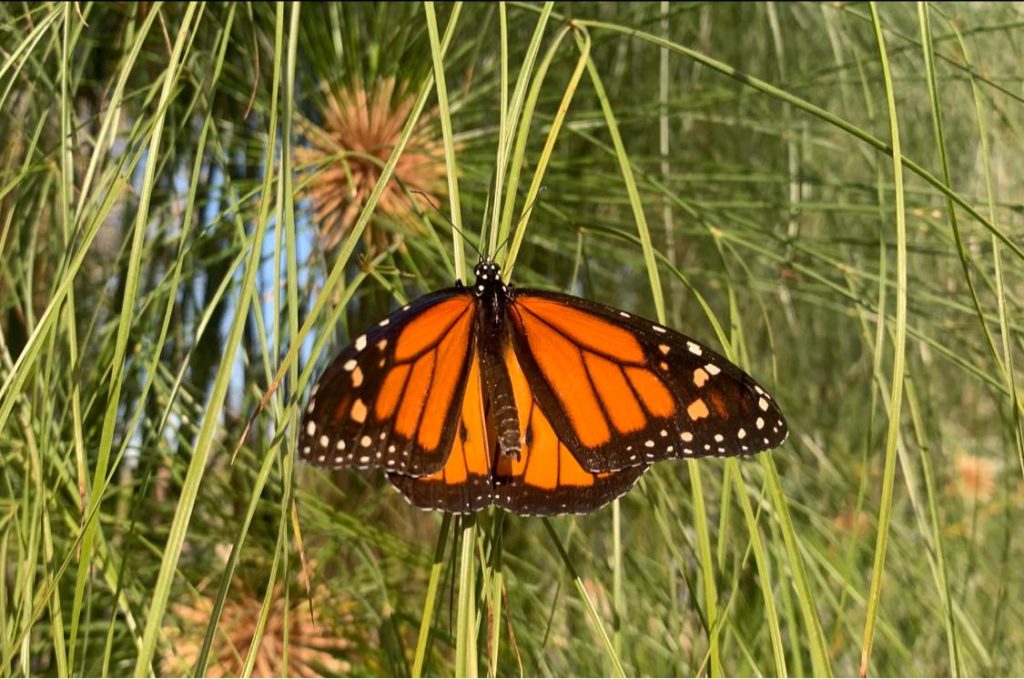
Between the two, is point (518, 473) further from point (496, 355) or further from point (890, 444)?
point (890, 444)

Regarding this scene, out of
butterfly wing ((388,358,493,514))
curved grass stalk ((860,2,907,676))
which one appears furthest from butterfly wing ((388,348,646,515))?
curved grass stalk ((860,2,907,676))

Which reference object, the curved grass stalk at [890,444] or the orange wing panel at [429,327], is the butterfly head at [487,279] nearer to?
the orange wing panel at [429,327]

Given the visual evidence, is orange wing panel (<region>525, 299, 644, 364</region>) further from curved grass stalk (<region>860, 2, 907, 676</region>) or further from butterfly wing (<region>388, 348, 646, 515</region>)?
curved grass stalk (<region>860, 2, 907, 676</region>)

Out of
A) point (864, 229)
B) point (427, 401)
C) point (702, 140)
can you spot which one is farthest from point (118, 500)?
point (864, 229)

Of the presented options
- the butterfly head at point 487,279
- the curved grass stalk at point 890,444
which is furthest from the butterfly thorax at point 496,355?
the curved grass stalk at point 890,444

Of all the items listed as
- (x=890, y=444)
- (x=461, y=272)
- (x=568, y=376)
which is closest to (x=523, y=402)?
(x=568, y=376)

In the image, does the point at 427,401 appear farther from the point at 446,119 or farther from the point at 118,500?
the point at 118,500
